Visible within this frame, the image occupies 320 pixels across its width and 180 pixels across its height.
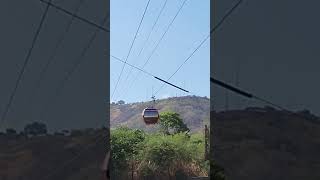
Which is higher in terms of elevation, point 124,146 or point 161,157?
point 124,146

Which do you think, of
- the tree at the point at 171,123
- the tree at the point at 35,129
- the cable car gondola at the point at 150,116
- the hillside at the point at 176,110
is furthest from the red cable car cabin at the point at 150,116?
the hillside at the point at 176,110

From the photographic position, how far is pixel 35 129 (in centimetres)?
922

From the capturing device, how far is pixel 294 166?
8117 millimetres

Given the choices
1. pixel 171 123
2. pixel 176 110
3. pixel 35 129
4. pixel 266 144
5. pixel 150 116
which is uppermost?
pixel 176 110

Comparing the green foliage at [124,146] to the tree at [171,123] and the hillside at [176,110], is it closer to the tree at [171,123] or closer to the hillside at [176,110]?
the tree at [171,123]

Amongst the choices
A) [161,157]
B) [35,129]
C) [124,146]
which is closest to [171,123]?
[124,146]

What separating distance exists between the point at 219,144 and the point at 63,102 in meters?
2.77

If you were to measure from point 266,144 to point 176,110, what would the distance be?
11788 centimetres

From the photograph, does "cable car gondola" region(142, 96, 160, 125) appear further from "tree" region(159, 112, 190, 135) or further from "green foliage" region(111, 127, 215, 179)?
"tree" region(159, 112, 190, 135)

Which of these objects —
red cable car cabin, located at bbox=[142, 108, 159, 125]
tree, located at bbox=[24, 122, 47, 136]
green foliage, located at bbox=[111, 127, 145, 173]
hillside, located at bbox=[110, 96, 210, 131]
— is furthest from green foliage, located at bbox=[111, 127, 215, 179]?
hillside, located at bbox=[110, 96, 210, 131]

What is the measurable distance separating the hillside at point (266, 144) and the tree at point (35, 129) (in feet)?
9.74

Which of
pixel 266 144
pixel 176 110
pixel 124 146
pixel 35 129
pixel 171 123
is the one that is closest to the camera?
pixel 266 144

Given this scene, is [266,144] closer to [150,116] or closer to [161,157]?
[150,116]

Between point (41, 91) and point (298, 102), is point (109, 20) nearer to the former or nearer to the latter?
point (41, 91)
